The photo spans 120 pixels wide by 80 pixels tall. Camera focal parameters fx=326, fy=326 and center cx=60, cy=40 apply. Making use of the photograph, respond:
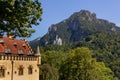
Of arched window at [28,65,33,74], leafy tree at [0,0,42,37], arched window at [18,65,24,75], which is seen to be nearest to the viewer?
leafy tree at [0,0,42,37]

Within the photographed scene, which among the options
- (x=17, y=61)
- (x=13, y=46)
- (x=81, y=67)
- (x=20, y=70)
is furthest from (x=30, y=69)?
(x=81, y=67)

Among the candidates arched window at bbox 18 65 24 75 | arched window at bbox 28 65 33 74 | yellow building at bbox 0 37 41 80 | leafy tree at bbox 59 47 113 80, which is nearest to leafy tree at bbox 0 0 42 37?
yellow building at bbox 0 37 41 80

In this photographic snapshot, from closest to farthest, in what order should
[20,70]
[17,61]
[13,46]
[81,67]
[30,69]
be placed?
[17,61] < [20,70] < [13,46] < [30,69] < [81,67]

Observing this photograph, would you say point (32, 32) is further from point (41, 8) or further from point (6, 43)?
point (6, 43)

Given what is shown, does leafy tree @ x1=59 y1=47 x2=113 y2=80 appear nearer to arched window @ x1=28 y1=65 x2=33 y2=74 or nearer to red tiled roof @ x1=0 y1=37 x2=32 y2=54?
arched window @ x1=28 y1=65 x2=33 y2=74

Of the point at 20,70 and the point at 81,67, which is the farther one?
the point at 81,67

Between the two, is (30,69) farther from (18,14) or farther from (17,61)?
(18,14)

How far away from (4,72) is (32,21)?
31006 mm

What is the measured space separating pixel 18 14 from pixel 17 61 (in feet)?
117

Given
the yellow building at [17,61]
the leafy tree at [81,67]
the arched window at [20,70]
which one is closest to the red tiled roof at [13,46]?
the yellow building at [17,61]

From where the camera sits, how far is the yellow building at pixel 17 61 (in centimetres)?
6009

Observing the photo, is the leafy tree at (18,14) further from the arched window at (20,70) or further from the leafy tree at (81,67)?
the leafy tree at (81,67)

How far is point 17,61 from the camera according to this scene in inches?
2507

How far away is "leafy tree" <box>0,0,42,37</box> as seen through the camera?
94.4 feet
